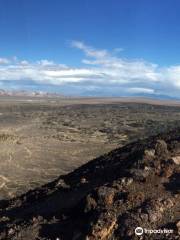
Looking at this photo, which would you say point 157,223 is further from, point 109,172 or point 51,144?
point 51,144

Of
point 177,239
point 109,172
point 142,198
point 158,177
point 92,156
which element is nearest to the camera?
point 177,239

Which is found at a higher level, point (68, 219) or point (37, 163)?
point (68, 219)

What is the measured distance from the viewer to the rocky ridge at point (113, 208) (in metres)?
11.3

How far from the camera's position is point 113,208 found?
12164 mm

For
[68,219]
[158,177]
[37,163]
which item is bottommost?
[37,163]

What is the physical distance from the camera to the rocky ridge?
37.1 feet

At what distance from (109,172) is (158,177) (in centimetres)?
275

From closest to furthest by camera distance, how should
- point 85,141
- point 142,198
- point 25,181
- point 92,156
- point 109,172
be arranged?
point 142,198 < point 109,172 < point 25,181 < point 92,156 < point 85,141

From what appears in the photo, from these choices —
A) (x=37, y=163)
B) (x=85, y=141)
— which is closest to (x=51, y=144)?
(x=85, y=141)

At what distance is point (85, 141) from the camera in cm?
4862
